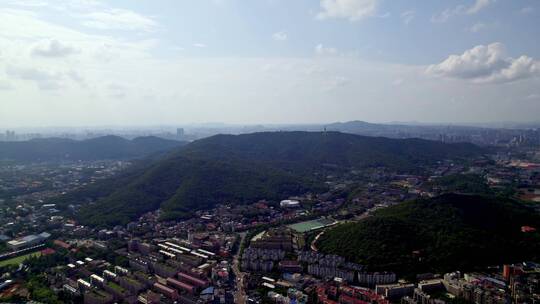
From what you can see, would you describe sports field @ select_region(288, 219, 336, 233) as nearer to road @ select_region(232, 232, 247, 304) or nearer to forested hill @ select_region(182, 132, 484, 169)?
road @ select_region(232, 232, 247, 304)

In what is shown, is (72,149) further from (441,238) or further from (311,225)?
(441,238)

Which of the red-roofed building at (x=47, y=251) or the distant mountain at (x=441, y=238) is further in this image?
the red-roofed building at (x=47, y=251)

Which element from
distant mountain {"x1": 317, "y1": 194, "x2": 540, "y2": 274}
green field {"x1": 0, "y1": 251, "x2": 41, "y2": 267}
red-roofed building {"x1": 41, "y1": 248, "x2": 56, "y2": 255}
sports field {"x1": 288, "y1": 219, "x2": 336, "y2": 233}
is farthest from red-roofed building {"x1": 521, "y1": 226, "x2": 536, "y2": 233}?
green field {"x1": 0, "y1": 251, "x2": 41, "y2": 267}

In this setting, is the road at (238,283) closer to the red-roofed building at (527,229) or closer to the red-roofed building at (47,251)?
the red-roofed building at (47,251)

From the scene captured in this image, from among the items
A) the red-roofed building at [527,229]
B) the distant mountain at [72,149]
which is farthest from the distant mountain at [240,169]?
the distant mountain at [72,149]

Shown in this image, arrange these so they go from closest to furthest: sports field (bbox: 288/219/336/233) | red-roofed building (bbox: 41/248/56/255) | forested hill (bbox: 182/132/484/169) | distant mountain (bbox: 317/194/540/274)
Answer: distant mountain (bbox: 317/194/540/274)
red-roofed building (bbox: 41/248/56/255)
sports field (bbox: 288/219/336/233)
forested hill (bbox: 182/132/484/169)

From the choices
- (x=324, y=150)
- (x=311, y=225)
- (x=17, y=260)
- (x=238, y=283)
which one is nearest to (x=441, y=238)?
(x=311, y=225)
